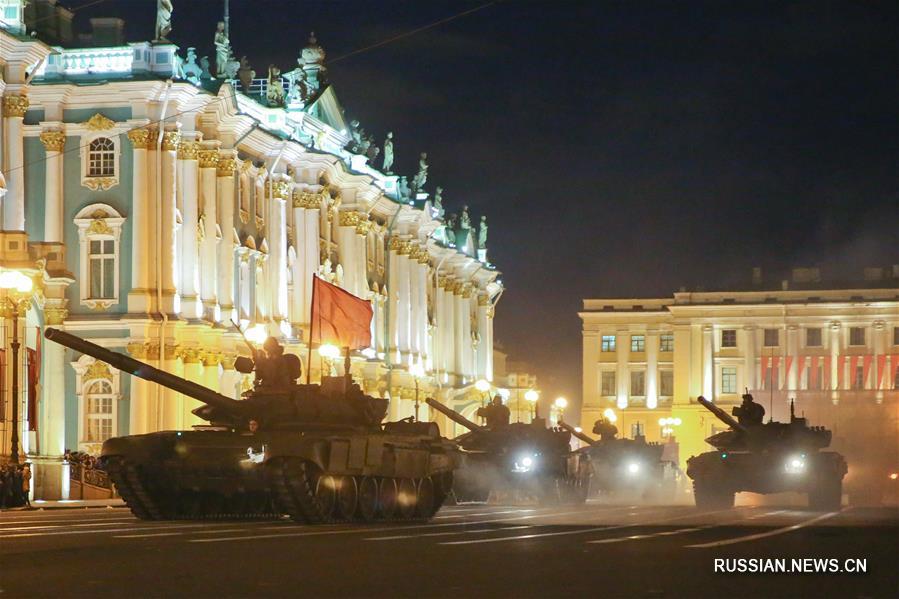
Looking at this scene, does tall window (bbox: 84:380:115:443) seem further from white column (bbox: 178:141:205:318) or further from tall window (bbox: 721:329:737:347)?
tall window (bbox: 721:329:737:347)

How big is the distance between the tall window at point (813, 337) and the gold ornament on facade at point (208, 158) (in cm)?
8228

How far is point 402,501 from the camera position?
3225cm

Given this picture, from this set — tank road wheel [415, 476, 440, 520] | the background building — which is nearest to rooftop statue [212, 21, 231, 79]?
tank road wheel [415, 476, 440, 520]

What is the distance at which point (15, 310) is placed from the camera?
147 ft

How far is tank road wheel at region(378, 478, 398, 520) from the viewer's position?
103 feet

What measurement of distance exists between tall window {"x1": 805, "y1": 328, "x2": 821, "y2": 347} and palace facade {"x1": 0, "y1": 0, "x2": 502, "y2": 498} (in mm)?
71042

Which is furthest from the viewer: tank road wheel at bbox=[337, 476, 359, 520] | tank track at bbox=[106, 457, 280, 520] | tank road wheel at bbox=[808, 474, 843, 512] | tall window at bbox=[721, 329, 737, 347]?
tall window at bbox=[721, 329, 737, 347]

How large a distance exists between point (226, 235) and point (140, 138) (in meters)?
6.36

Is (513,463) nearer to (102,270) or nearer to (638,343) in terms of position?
(102,270)

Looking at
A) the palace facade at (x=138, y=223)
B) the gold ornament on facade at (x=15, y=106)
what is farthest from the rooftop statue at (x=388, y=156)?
the gold ornament on facade at (x=15, y=106)

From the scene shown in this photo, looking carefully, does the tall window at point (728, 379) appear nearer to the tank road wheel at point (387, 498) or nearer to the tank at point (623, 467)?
the tank at point (623, 467)

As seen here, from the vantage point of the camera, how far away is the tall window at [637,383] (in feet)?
472

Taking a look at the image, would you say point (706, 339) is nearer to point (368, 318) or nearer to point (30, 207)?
point (368, 318)

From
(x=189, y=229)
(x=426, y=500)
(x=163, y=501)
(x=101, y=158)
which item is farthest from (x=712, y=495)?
(x=101, y=158)
